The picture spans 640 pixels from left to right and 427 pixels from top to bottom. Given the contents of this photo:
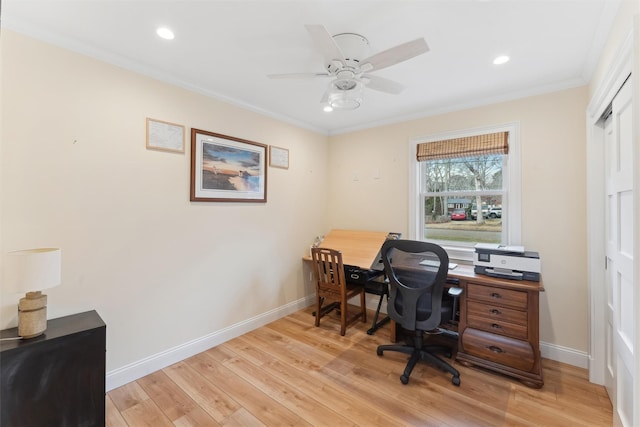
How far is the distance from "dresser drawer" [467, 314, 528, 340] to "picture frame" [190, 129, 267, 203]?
2.51 metres

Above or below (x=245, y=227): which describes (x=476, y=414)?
below

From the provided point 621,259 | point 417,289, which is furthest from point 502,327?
point 621,259

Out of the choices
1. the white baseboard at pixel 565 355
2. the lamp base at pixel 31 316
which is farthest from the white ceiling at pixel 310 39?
the white baseboard at pixel 565 355

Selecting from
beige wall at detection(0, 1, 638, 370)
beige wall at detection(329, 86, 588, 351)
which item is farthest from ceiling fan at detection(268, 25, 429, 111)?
beige wall at detection(329, 86, 588, 351)

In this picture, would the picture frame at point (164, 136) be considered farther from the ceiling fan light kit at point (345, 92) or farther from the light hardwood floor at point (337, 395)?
the light hardwood floor at point (337, 395)

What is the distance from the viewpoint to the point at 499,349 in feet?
7.48

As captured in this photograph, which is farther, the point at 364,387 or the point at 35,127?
the point at 364,387

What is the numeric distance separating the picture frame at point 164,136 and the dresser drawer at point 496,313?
3046 mm

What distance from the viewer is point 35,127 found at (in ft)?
5.97

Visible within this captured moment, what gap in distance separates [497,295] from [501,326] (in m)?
0.26

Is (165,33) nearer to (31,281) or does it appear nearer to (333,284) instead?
(31,281)

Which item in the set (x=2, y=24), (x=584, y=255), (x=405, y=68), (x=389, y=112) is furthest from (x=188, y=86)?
(x=584, y=255)

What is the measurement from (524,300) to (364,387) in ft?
4.86

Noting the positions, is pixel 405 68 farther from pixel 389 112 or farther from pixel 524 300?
pixel 524 300
